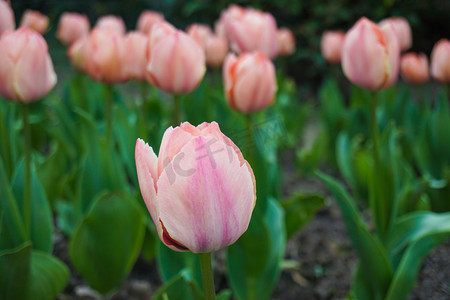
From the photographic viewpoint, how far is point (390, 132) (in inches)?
46.4

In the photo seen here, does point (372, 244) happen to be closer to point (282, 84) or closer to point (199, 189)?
point (199, 189)

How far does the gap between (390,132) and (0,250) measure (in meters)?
0.90

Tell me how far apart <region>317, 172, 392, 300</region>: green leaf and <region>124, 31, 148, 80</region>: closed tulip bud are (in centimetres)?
60

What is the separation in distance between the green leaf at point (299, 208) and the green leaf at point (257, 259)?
0.14 metres

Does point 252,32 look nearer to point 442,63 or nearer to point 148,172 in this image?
point 442,63

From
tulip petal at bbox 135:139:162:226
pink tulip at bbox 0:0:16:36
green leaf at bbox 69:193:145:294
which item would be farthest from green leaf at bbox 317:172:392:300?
pink tulip at bbox 0:0:16:36

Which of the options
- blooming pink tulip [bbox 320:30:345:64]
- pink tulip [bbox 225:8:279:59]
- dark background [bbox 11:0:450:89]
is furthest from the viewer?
dark background [bbox 11:0:450:89]

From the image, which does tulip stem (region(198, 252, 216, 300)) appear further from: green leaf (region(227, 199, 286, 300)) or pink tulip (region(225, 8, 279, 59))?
pink tulip (region(225, 8, 279, 59))

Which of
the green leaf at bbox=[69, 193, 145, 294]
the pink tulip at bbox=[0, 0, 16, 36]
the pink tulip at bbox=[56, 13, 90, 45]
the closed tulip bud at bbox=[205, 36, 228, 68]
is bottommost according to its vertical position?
the green leaf at bbox=[69, 193, 145, 294]

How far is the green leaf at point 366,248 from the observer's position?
960mm

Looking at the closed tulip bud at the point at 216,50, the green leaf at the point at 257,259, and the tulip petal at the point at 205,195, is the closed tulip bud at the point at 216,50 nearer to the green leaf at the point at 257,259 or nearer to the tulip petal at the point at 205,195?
the green leaf at the point at 257,259

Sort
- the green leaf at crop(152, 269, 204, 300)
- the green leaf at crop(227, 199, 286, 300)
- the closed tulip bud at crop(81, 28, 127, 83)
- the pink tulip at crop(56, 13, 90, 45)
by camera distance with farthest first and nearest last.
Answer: the pink tulip at crop(56, 13, 90, 45)
the closed tulip bud at crop(81, 28, 127, 83)
the green leaf at crop(227, 199, 286, 300)
the green leaf at crop(152, 269, 204, 300)

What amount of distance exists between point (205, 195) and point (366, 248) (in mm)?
621

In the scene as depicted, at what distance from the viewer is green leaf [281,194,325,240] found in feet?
4.24
